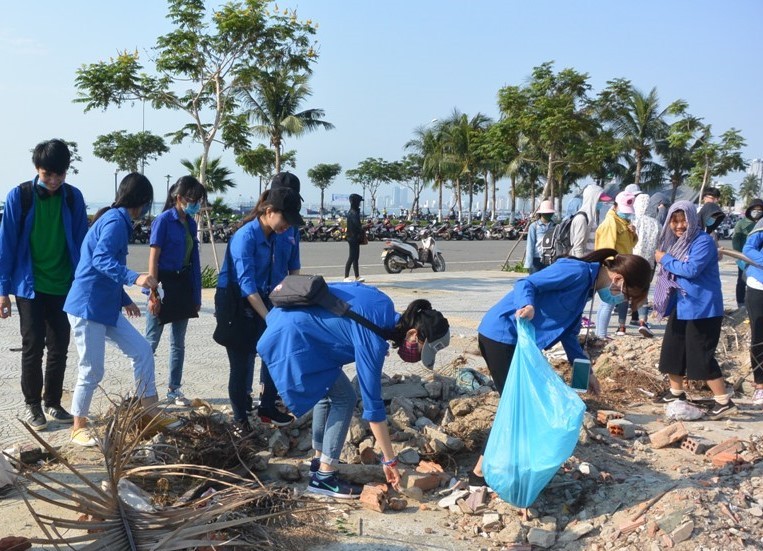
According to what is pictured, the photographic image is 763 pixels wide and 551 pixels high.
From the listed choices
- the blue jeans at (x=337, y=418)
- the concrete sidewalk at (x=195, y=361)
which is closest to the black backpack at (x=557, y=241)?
the concrete sidewalk at (x=195, y=361)

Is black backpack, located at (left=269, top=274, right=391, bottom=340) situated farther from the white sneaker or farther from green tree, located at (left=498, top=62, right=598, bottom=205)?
green tree, located at (left=498, top=62, right=598, bottom=205)

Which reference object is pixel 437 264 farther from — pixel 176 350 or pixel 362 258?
pixel 176 350

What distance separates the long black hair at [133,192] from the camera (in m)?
4.46

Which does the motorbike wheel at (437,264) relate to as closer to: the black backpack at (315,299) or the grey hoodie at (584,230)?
the grey hoodie at (584,230)

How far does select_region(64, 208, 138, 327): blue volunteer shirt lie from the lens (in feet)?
13.9

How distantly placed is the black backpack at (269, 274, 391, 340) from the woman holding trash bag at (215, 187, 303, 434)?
73cm

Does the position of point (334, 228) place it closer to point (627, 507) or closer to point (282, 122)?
point (282, 122)

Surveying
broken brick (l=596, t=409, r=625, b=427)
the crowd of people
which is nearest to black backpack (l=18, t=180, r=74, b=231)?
the crowd of people

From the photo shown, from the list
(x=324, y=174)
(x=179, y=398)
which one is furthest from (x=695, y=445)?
(x=324, y=174)

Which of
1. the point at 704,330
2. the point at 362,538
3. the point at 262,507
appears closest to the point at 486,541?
the point at 362,538

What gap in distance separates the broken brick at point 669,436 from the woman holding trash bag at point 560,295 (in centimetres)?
125

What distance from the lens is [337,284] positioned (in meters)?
3.67

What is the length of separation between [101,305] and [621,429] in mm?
3496

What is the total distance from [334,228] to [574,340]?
83.0 feet
